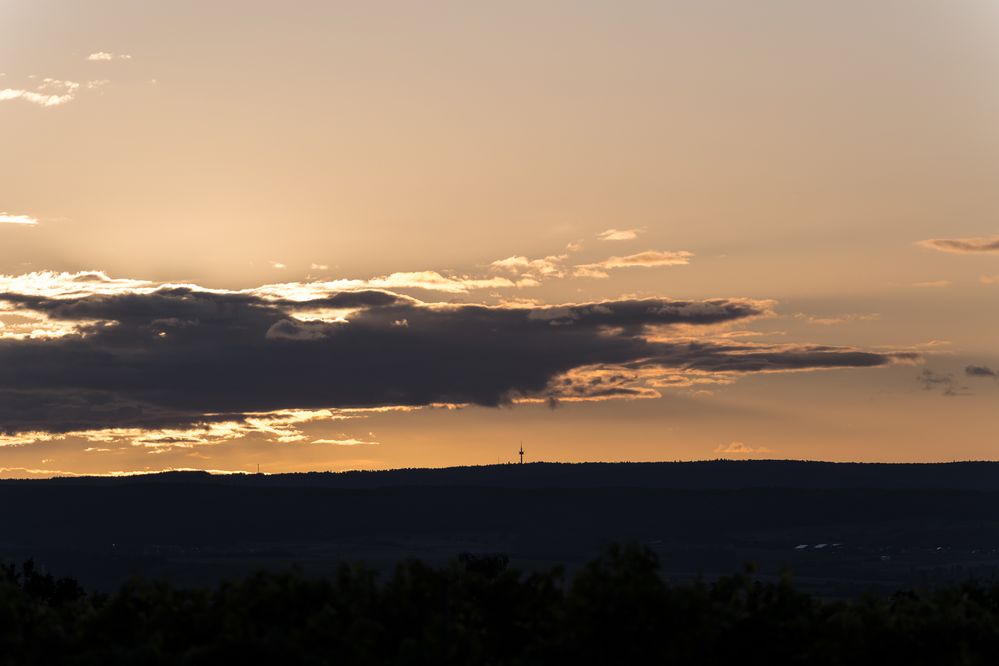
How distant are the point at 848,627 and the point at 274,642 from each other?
50.8 ft

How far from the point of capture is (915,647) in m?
40.0

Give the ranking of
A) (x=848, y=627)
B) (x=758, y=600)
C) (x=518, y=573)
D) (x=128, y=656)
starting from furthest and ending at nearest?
(x=518, y=573)
(x=758, y=600)
(x=848, y=627)
(x=128, y=656)

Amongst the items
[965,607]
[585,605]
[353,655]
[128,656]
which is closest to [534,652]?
[585,605]

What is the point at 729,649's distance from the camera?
1592 inches

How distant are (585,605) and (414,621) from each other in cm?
526

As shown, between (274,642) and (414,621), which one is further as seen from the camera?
(414,621)

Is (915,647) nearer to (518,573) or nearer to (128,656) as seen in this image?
(518,573)

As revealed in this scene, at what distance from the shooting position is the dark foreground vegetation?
122 feet

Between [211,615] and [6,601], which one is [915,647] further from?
[6,601]

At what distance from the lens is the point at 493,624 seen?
4356 cm

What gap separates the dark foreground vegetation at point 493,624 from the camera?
37094 mm

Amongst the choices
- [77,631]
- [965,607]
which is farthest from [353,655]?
[965,607]

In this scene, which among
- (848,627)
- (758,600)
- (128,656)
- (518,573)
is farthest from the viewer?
(518,573)

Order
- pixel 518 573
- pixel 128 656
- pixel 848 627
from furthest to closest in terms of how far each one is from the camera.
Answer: pixel 518 573 < pixel 848 627 < pixel 128 656
